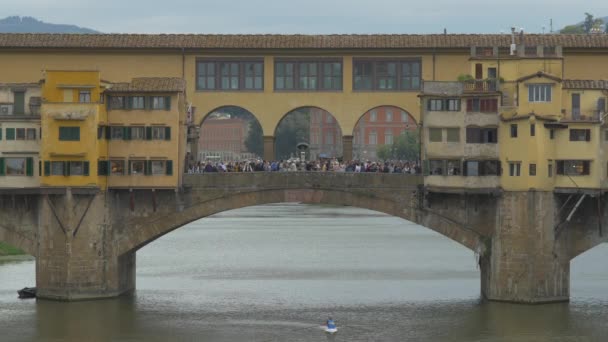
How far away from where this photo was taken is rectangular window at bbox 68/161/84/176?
64.2 meters

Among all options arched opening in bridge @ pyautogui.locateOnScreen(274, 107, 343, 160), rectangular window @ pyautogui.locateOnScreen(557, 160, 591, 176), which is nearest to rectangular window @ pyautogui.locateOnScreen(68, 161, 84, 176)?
rectangular window @ pyautogui.locateOnScreen(557, 160, 591, 176)

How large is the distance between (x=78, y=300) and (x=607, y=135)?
2516 centimetres

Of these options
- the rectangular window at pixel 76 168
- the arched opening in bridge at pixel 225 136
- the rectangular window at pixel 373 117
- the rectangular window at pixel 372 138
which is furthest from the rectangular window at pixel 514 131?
the arched opening in bridge at pixel 225 136

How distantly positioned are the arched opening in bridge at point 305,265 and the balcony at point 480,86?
976 cm

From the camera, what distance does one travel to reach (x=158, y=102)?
6475cm

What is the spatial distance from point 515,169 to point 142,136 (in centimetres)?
1717

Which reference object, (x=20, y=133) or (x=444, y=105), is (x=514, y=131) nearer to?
(x=444, y=105)

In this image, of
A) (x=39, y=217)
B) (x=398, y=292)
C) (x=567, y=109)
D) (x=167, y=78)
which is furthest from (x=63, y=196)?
(x=567, y=109)

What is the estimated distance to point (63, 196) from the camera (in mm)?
64312

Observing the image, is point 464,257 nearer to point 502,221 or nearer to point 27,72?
point 502,221

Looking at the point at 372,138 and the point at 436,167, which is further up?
the point at 372,138

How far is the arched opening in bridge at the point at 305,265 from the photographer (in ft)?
219

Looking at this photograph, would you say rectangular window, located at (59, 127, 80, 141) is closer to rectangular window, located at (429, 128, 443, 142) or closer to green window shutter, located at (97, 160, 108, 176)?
green window shutter, located at (97, 160, 108, 176)

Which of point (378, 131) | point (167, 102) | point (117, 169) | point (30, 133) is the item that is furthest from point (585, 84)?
point (378, 131)
